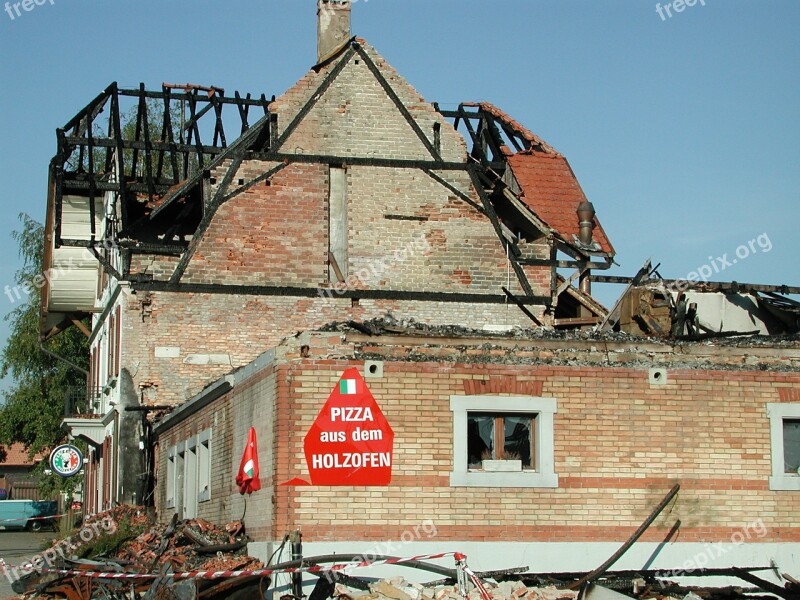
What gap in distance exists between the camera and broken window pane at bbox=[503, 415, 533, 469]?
1673 centimetres

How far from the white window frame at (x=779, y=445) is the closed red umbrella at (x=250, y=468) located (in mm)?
7183

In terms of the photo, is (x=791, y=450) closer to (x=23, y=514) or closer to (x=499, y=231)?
(x=499, y=231)

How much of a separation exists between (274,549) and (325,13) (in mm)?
15151

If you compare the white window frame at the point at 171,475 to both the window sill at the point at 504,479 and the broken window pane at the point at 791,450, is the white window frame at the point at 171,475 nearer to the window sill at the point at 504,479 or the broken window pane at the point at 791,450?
the window sill at the point at 504,479

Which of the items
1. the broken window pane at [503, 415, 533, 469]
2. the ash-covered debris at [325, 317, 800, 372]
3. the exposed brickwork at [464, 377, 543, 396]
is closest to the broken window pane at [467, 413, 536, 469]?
the broken window pane at [503, 415, 533, 469]

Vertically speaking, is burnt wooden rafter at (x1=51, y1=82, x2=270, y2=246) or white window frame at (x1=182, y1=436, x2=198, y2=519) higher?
burnt wooden rafter at (x1=51, y1=82, x2=270, y2=246)

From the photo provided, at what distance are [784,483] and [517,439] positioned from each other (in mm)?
3838

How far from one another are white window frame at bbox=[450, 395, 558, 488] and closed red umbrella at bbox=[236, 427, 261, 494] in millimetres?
2797

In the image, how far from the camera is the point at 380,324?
16.7 meters

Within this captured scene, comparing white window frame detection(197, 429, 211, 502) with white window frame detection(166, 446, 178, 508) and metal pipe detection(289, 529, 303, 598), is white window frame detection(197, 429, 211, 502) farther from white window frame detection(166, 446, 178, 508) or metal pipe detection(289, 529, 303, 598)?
metal pipe detection(289, 529, 303, 598)

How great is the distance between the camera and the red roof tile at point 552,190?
1150 inches

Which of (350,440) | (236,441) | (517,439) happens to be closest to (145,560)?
(236,441)

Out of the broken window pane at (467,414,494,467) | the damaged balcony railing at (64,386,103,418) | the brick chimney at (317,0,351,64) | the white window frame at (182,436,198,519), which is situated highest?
the brick chimney at (317,0,351,64)

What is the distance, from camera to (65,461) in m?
28.5
